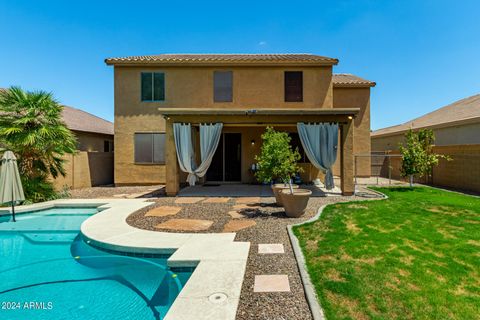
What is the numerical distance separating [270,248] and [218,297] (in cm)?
199

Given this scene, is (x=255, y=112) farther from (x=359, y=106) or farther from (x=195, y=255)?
(x=359, y=106)

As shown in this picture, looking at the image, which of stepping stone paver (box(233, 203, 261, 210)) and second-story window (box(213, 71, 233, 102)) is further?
second-story window (box(213, 71, 233, 102))

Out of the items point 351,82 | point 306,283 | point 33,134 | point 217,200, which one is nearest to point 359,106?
point 351,82

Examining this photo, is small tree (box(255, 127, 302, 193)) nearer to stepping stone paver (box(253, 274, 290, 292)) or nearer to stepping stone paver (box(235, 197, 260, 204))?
stepping stone paver (box(235, 197, 260, 204))

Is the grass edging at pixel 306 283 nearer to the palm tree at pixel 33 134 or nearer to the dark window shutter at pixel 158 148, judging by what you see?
the dark window shutter at pixel 158 148

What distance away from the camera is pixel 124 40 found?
15570 millimetres

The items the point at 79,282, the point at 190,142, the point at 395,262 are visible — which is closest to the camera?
the point at 395,262

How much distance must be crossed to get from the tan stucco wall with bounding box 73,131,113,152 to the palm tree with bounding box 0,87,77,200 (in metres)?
4.20

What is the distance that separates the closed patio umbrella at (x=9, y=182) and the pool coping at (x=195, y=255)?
2.45 meters

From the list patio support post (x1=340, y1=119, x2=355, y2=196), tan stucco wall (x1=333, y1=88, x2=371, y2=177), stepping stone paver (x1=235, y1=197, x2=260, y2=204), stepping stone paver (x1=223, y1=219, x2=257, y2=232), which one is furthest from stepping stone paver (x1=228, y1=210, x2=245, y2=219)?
tan stucco wall (x1=333, y1=88, x2=371, y2=177)

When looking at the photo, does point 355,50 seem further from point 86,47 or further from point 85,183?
point 85,183

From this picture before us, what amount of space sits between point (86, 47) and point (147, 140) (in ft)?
24.4

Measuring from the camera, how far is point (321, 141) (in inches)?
400

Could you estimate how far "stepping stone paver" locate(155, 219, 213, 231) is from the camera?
6145mm
